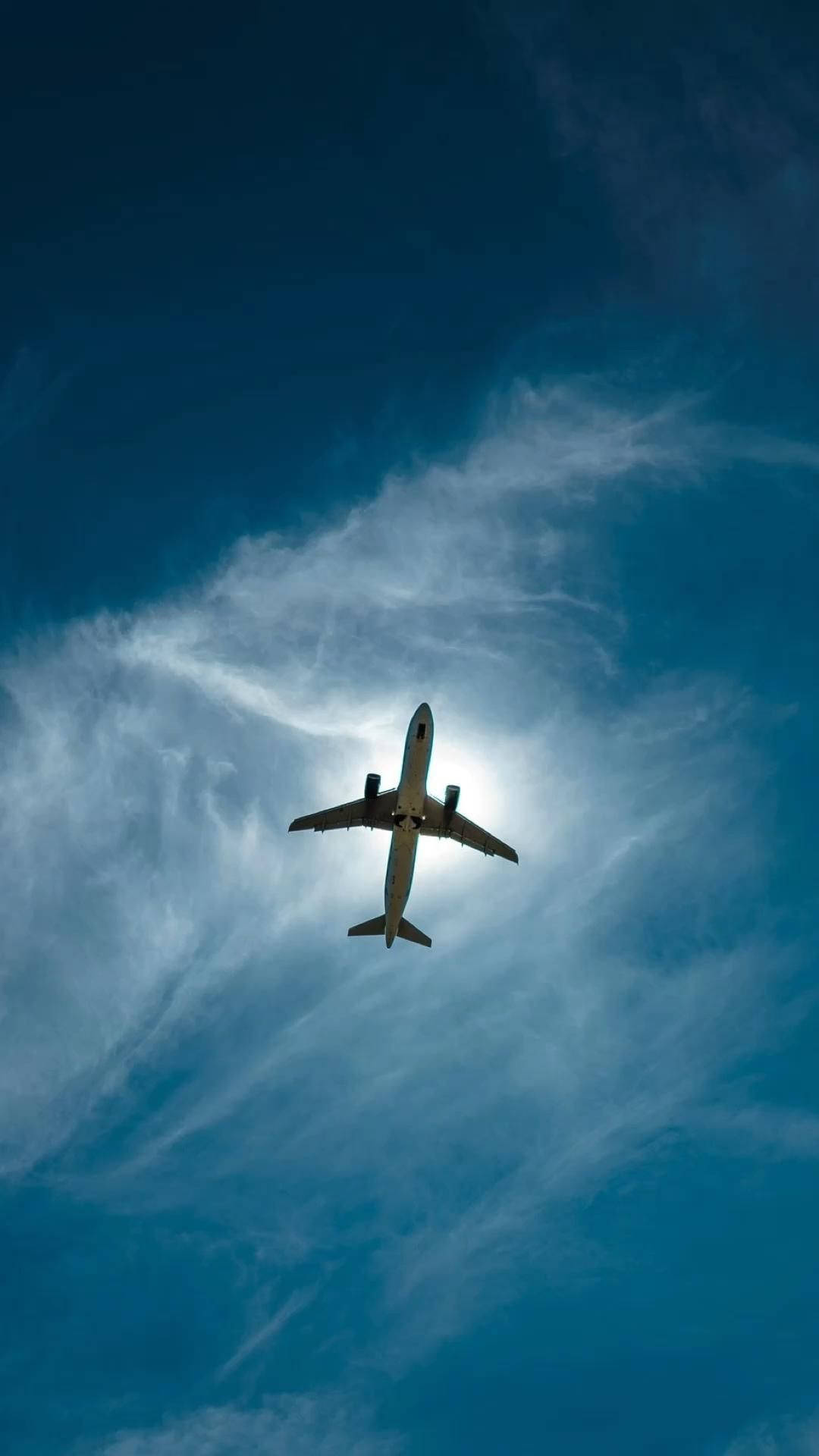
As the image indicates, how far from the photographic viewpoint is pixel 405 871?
95.3m

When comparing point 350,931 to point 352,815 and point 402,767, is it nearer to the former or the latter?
point 352,815

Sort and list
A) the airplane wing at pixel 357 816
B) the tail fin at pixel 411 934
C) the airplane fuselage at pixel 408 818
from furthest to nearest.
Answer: the tail fin at pixel 411 934, the airplane wing at pixel 357 816, the airplane fuselage at pixel 408 818

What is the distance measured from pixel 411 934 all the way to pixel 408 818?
21.3 meters

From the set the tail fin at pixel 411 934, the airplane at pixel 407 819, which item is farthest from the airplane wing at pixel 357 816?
the tail fin at pixel 411 934

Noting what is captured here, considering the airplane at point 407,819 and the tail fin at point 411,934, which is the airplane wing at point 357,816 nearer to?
the airplane at point 407,819

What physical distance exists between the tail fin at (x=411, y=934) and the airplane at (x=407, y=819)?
2.84 m

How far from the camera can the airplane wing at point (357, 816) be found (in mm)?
98688

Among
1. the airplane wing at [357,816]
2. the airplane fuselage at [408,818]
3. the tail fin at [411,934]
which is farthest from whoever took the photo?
the tail fin at [411,934]

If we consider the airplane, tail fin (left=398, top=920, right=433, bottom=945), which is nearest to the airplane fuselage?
the airplane

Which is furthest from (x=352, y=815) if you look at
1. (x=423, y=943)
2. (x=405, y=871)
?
(x=423, y=943)

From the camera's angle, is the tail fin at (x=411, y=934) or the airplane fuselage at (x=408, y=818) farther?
the tail fin at (x=411, y=934)

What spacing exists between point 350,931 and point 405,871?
598 inches

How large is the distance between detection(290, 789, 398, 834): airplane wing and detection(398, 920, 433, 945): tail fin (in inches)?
539

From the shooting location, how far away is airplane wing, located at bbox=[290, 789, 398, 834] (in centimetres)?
9869
